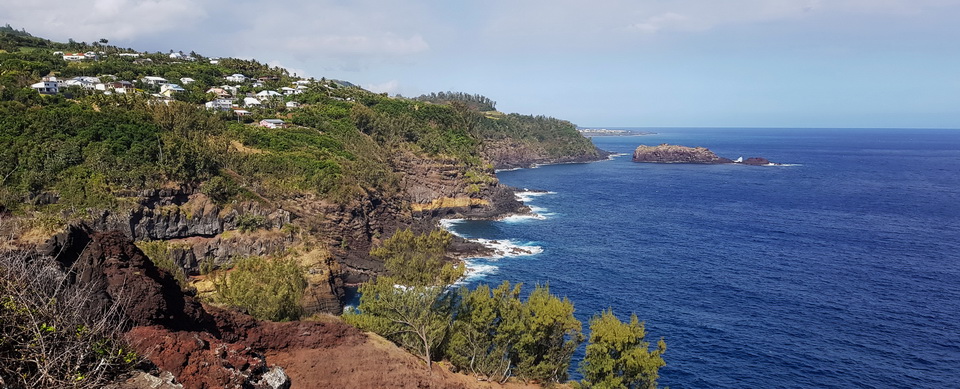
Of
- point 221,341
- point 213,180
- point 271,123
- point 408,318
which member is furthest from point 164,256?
point 271,123

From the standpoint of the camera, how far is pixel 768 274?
7019 centimetres

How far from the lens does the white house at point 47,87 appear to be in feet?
282

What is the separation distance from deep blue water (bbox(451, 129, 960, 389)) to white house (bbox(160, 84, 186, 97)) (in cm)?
6407

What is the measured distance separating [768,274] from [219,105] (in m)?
100

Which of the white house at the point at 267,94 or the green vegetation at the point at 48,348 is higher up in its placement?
the white house at the point at 267,94

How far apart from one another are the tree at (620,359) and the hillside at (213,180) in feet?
28.3

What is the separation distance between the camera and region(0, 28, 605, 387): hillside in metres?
53.8

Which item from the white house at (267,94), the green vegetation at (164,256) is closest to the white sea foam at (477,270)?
the green vegetation at (164,256)

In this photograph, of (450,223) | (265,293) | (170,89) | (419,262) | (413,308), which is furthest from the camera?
(170,89)

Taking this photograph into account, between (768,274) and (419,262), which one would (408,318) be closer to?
(419,262)

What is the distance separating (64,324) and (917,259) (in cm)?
9405

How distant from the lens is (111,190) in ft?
190

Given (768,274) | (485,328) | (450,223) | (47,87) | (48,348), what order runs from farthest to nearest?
1. (450,223)
2. (47,87)
3. (768,274)
4. (485,328)
5. (48,348)

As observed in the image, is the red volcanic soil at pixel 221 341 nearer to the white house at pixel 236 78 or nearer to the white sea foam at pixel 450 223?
the white sea foam at pixel 450 223
